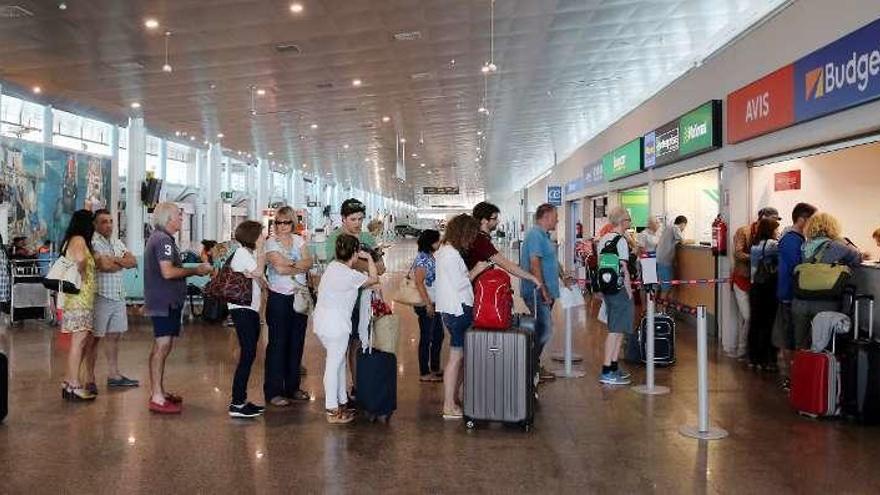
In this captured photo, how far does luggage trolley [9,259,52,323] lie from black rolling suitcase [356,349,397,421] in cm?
715

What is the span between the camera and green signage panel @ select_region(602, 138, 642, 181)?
35.6 feet

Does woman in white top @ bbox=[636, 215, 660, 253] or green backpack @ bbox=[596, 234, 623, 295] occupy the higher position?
woman in white top @ bbox=[636, 215, 660, 253]

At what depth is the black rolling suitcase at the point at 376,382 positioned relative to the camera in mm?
4469

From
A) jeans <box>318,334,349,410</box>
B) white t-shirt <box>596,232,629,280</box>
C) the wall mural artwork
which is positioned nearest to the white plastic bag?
white t-shirt <box>596,232,629,280</box>

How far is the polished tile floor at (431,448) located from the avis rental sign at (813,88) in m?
2.27

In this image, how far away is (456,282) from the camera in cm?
446

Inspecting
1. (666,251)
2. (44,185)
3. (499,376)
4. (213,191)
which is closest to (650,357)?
(499,376)

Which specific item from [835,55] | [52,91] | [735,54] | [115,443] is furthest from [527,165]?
[115,443]

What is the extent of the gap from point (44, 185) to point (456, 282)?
10.3 meters

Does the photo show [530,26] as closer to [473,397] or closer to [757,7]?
[757,7]

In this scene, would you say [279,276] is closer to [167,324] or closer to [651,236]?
[167,324]

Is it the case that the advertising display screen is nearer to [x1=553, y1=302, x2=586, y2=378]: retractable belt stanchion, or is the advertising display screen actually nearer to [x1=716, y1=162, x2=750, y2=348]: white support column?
[x1=716, y1=162, x2=750, y2=348]: white support column

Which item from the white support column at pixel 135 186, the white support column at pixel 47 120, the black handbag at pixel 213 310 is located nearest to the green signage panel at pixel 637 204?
the black handbag at pixel 213 310

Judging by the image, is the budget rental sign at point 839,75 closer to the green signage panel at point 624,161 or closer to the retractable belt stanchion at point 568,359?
the retractable belt stanchion at point 568,359
